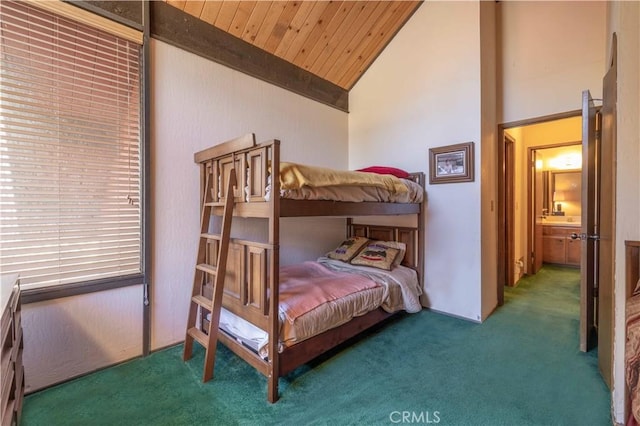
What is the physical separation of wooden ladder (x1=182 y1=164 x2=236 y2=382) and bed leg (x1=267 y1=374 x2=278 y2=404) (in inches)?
18.1

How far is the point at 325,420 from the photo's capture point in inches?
60.7

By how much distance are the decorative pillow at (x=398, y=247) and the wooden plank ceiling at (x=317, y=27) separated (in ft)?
7.37

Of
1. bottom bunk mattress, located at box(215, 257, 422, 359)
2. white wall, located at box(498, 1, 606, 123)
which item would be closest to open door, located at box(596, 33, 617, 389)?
white wall, located at box(498, 1, 606, 123)

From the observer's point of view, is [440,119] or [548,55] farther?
[440,119]

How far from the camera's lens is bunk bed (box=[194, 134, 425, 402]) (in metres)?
1.73

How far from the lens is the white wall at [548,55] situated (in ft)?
9.02

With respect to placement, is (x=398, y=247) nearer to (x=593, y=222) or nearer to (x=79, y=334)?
(x=593, y=222)

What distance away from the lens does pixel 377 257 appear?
309 centimetres

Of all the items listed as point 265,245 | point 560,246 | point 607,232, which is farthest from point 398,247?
point 560,246

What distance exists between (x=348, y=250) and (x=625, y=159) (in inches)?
93.6

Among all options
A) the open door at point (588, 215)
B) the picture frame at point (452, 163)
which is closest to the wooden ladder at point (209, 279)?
the picture frame at point (452, 163)

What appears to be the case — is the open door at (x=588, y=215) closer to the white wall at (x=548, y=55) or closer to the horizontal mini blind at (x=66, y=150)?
the white wall at (x=548, y=55)

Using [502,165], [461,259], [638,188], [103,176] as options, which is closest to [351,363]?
[461,259]

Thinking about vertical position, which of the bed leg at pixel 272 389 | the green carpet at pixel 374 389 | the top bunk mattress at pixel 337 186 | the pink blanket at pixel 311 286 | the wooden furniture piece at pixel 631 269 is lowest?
the green carpet at pixel 374 389
